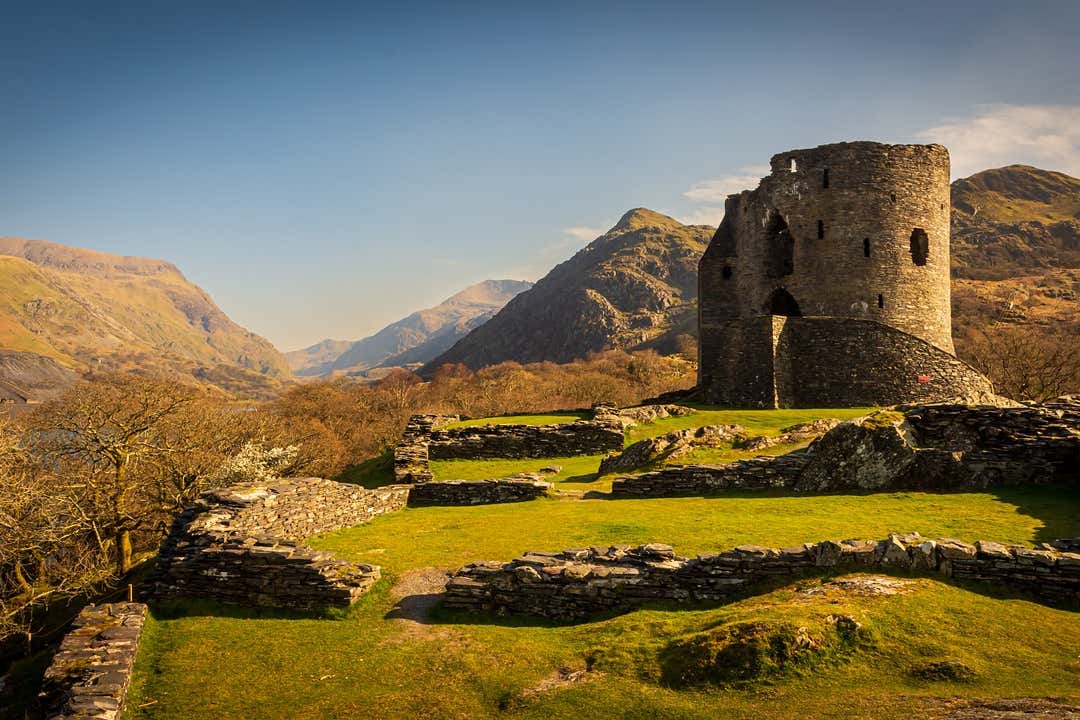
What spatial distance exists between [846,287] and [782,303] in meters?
4.05

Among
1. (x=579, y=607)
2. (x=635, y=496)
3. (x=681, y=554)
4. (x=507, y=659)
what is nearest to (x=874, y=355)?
(x=635, y=496)

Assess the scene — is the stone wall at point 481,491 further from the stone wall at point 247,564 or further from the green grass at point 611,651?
the green grass at point 611,651

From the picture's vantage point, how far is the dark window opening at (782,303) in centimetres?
3659

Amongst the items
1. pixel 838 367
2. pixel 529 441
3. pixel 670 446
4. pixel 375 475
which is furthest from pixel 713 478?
pixel 838 367

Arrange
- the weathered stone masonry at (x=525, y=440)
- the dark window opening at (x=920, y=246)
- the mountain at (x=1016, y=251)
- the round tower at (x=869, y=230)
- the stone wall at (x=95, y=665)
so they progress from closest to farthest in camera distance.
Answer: the stone wall at (x=95, y=665) → the weathered stone masonry at (x=525, y=440) → the round tower at (x=869, y=230) → the dark window opening at (x=920, y=246) → the mountain at (x=1016, y=251)

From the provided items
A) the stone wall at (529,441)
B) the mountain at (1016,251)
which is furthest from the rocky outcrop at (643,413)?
the mountain at (1016,251)

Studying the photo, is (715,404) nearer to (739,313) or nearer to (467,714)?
(739,313)

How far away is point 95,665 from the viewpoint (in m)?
11.0

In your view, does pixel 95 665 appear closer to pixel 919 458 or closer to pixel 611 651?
pixel 611 651

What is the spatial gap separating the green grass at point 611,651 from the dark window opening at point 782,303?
2155cm

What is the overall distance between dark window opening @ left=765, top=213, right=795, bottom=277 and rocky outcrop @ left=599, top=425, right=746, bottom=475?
1571 centimetres

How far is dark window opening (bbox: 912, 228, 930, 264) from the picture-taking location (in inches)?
1350

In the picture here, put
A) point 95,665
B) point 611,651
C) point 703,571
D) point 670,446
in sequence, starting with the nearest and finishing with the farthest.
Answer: point 611,651, point 95,665, point 703,571, point 670,446

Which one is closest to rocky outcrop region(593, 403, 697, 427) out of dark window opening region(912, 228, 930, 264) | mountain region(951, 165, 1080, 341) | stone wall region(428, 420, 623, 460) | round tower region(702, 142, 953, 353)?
stone wall region(428, 420, 623, 460)
